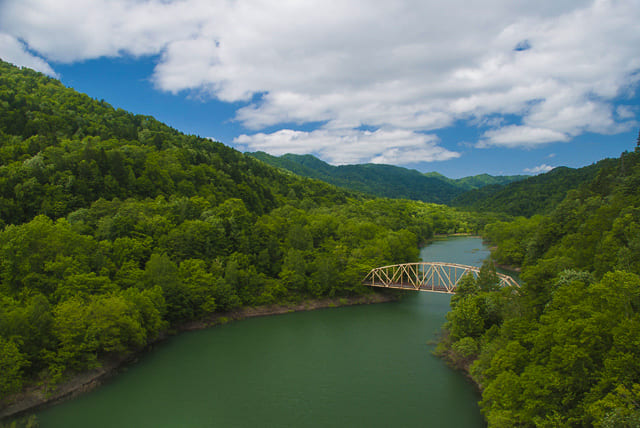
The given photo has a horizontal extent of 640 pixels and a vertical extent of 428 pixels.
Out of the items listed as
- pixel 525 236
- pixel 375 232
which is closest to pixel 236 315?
pixel 375 232

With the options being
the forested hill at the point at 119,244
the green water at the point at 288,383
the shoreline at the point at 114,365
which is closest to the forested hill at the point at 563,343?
the green water at the point at 288,383

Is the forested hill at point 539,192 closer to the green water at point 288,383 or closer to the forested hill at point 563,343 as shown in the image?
the forested hill at point 563,343

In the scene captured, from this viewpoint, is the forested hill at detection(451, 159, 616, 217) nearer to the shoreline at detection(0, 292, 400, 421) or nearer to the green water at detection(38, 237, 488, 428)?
the shoreline at detection(0, 292, 400, 421)

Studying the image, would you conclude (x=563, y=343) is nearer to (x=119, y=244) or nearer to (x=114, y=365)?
(x=114, y=365)

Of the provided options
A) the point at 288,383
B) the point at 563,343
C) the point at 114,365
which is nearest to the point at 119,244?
the point at 114,365

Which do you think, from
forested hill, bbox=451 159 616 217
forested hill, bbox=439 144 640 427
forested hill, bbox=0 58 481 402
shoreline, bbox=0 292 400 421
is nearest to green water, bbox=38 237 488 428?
shoreline, bbox=0 292 400 421
